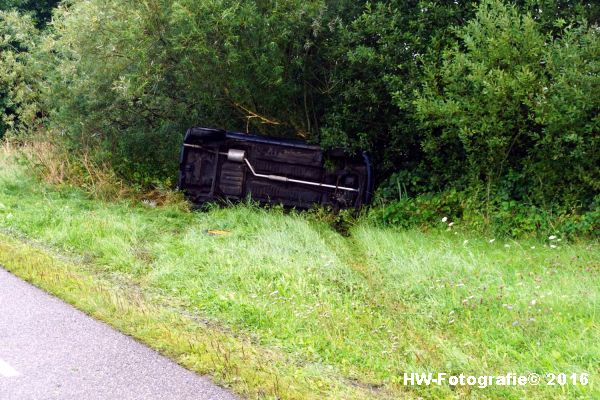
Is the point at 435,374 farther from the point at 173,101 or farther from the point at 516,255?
the point at 173,101

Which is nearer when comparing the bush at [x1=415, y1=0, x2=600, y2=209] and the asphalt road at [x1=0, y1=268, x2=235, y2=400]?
the asphalt road at [x1=0, y1=268, x2=235, y2=400]

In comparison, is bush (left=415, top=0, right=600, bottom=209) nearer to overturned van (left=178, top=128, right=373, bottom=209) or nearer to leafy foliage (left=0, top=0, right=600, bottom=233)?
leafy foliage (left=0, top=0, right=600, bottom=233)

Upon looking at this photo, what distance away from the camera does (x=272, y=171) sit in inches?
467

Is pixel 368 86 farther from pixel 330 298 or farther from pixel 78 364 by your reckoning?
pixel 78 364

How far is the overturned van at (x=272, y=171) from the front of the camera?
38.1 feet

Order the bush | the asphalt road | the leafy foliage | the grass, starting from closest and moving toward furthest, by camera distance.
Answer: the asphalt road → the grass → the bush → the leafy foliage

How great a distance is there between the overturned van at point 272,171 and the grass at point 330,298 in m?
1.40

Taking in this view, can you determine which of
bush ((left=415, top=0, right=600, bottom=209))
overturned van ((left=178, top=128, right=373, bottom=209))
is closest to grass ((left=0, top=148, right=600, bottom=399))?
bush ((left=415, top=0, right=600, bottom=209))

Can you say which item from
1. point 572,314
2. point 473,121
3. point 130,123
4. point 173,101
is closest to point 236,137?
point 173,101

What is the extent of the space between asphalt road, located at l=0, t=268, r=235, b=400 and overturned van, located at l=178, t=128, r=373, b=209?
601 centimetres

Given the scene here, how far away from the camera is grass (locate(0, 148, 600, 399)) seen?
16.2 feet

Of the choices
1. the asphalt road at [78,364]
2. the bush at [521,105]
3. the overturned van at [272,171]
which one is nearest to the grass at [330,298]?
the asphalt road at [78,364]

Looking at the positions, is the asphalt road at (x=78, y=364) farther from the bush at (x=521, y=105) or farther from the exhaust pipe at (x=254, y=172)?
the bush at (x=521, y=105)

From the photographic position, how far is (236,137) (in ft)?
39.3
